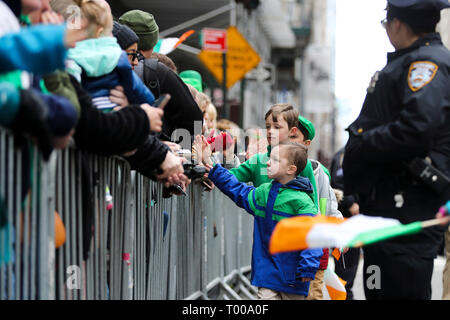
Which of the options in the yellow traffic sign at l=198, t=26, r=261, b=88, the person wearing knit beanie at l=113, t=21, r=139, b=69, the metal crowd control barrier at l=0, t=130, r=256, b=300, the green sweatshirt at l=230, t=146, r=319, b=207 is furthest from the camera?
the yellow traffic sign at l=198, t=26, r=261, b=88

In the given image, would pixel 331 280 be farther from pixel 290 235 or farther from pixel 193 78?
pixel 290 235

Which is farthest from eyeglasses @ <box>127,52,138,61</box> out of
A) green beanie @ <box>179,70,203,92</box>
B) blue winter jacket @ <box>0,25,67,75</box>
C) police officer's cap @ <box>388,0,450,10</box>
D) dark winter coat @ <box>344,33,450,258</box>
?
green beanie @ <box>179,70,203,92</box>

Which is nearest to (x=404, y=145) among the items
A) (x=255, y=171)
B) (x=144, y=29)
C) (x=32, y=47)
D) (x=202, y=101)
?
(x=32, y=47)

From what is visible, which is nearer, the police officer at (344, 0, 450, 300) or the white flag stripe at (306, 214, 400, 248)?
the white flag stripe at (306, 214, 400, 248)

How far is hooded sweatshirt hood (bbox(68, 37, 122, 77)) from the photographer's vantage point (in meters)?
4.07

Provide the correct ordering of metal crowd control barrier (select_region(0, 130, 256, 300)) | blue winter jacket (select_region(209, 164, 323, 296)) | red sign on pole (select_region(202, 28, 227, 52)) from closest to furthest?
metal crowd control barrier (select_region(0, 130, 256, 300)) < blue winter jacket (select_region(209, 164, 323, 296)) < red sign on pole (select_region(202, 28, 227, 52))

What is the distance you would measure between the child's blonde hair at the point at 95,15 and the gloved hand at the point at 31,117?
120cm

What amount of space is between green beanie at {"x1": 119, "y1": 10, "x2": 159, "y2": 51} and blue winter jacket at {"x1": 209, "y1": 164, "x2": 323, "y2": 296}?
1.30m

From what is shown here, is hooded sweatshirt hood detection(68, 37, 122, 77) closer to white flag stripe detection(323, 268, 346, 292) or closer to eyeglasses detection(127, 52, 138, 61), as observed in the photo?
eyeglasses detection(127, 52, 138, 61)

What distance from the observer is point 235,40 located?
50.5ft

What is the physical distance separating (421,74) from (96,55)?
182 cm

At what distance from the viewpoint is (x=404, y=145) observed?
384 cm

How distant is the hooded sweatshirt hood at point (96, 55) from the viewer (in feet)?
13.3

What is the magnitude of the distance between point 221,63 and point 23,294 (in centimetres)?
1260
